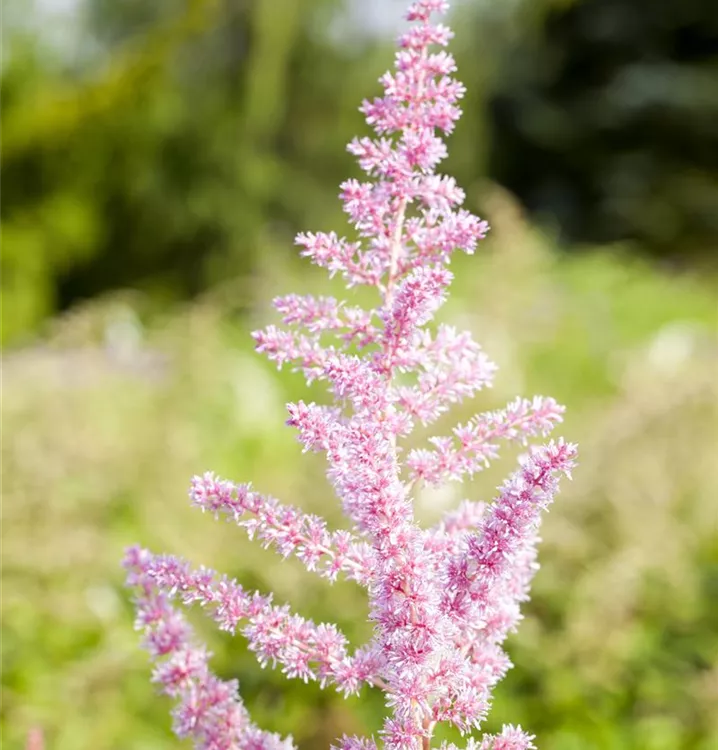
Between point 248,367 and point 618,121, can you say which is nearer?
point 248,367

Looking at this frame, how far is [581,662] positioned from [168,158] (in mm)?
9696

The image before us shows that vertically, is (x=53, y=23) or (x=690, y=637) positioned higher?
(x=53, y=23)

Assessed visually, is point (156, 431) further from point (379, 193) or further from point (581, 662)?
point (379, 193)

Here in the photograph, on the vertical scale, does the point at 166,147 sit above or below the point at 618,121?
below

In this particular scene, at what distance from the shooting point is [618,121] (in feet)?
68.4

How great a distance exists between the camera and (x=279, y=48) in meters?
13.3

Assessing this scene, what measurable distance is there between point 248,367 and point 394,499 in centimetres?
679

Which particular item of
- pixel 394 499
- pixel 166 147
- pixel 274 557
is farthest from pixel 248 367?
pixel 394 499

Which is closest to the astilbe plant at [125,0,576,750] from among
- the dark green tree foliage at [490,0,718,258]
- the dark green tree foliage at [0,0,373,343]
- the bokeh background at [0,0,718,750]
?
the bokeh background at [0,0,718,750]

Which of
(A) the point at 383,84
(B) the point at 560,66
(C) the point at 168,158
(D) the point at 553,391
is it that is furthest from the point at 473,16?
(A) the point at 383,84

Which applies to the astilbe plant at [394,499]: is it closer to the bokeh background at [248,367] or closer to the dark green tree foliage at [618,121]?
the bokeh background at [248,367]

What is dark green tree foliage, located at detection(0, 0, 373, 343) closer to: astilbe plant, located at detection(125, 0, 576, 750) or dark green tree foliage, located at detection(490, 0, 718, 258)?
astilbe plant, located at detection(125, 0, 576, 750)

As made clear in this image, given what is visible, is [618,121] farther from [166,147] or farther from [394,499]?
[394,499]

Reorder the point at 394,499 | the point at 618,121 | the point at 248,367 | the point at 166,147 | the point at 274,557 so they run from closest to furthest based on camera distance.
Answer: the point at 394,499
the point at 274,557
the point at 248,367
the point at 166,147
the point at 618,121
